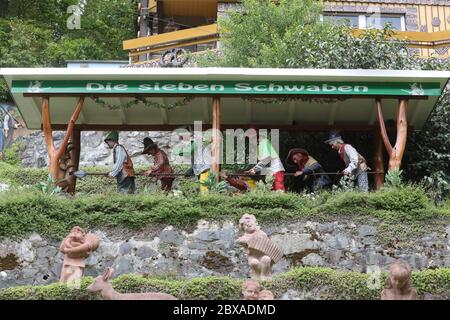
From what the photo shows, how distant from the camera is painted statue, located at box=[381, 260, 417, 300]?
10367 millimetres

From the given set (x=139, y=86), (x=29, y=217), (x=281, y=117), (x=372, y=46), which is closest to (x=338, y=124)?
(x=281, y=117)

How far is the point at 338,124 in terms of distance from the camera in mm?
18031

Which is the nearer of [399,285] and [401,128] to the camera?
[399,285]

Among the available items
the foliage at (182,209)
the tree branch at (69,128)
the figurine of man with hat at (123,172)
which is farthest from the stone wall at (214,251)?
the tree branch at (69,128)

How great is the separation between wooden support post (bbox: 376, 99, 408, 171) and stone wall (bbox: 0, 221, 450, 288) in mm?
1985

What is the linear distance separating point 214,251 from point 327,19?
14583mm

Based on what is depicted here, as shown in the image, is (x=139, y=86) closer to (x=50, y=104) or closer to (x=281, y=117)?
(x=50, y=104)

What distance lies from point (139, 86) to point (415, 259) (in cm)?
571

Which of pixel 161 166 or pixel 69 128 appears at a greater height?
pixel 69 128

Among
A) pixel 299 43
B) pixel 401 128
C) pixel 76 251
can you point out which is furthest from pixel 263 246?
pixel 299 43

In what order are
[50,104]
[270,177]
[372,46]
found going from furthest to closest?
1. [372,46]
2. [50,104]
3. [270,177]

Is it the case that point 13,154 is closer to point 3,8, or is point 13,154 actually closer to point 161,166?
point 161,166

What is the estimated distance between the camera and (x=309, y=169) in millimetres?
16203

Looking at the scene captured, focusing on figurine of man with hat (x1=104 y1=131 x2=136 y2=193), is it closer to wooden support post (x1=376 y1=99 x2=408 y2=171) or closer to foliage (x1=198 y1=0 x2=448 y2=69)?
wooden support post (x1=376 y1=99 x2=408 y2=171)
